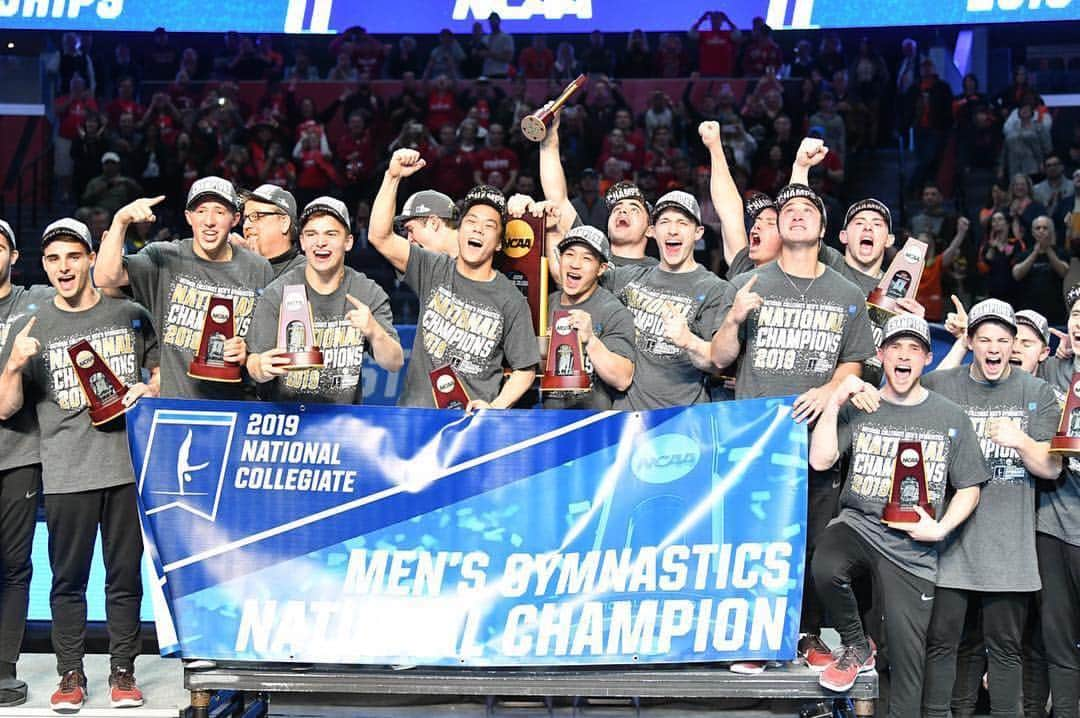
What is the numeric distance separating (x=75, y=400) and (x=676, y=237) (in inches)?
113

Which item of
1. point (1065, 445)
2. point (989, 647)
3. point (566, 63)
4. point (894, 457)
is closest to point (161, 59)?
point (566, 63)

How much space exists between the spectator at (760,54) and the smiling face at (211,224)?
1260 centimetres

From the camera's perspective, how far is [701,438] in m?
5.99

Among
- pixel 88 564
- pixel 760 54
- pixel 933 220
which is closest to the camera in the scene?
pixel 88 564

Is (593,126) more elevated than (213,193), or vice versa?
(593,126)

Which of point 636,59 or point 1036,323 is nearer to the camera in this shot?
point 1036,323

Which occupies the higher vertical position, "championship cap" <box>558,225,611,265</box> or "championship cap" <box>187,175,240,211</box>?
"championship cap" <box>187,175,240,211</box>

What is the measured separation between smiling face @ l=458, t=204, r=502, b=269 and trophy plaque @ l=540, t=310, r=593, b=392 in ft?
1.81

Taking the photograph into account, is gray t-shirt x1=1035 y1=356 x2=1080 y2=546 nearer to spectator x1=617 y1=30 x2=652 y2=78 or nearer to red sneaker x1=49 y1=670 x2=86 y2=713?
red sneaker x1=49 y1=670 x2=86 y2=713

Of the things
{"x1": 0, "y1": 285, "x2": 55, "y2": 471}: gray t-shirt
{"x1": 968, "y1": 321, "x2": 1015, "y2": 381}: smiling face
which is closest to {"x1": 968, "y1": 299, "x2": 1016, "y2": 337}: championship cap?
{"x1": 968, "y1": 321, "x2": 1015, "y2": 381}: smiling face

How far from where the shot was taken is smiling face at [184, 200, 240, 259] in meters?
6.54

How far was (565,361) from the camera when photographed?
628cm

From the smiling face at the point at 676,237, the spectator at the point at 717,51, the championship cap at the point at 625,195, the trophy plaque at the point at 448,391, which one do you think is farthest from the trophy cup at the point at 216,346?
the spectator at the point at 717,51

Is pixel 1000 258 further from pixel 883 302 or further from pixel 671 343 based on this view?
pixel 671 343
